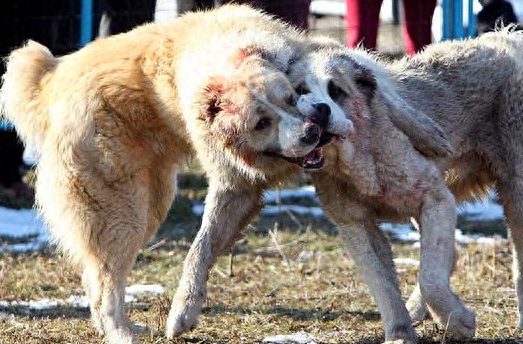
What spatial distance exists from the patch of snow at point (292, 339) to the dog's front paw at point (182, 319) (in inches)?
15.7

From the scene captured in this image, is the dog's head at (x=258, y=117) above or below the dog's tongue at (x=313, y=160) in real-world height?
above

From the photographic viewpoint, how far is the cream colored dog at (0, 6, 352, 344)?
5.55 metres

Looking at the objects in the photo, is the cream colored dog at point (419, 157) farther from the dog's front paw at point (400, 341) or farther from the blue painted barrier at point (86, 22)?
the blue painted barrier at point (86, 22)

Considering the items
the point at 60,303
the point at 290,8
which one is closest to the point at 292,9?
the point at 290,8

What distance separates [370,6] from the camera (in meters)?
9.15

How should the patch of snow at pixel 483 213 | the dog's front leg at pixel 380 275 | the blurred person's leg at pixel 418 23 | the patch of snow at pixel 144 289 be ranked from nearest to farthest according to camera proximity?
the dog's front leg at pixel 380 275
the patch of snow at pixel 144 289
the blurred person's leg at pixel 418 23
the patch of snow at pixel 483 213

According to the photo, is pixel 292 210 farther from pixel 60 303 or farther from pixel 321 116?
pixel 321 116

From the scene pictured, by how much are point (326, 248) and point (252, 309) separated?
81.0 inches

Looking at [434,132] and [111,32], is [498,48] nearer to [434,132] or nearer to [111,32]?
[434,132]

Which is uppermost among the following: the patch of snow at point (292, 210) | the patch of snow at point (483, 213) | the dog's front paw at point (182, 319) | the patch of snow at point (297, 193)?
the dog's front paw at point (182, 319)

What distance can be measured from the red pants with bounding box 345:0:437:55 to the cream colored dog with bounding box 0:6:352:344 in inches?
117

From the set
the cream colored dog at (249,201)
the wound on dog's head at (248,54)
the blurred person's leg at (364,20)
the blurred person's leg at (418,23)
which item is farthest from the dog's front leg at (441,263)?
the blurred person's leg at (418,23)

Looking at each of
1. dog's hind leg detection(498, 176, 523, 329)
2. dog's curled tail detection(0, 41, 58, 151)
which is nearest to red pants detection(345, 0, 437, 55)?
dog's hind leg detection(498, 176, 523, 329)

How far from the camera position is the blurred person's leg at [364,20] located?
29.8ft
